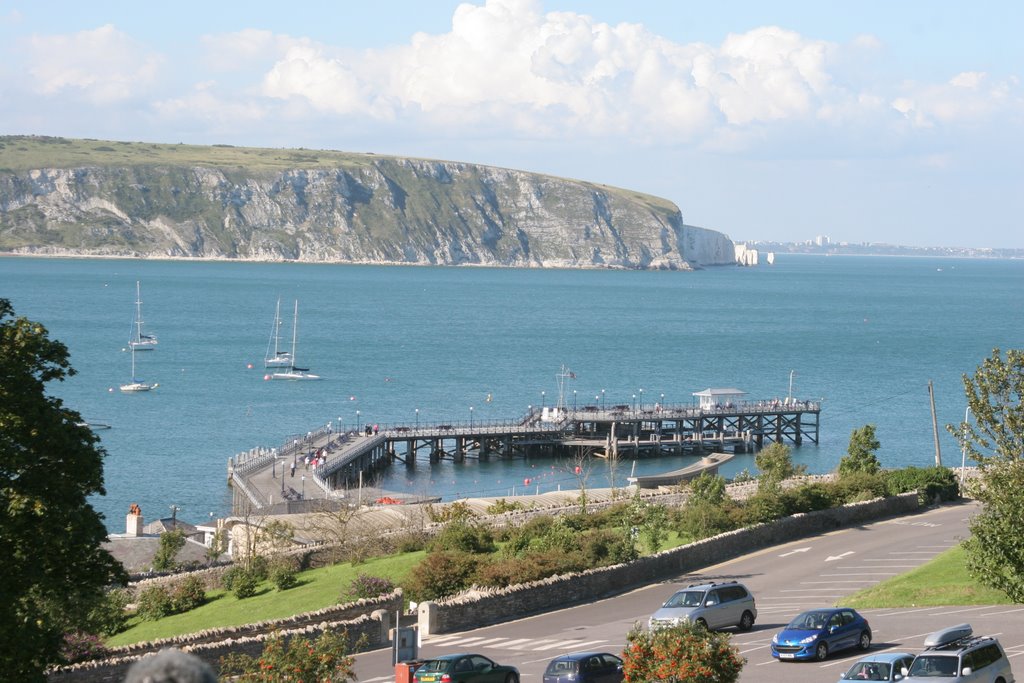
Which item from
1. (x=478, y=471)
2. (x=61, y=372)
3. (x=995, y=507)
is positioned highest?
(x=61, y=372)

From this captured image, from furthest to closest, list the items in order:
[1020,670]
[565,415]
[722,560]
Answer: [565,415] → [722,560] → [1020,670]

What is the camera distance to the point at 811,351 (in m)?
162

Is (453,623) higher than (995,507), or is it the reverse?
(995,507)

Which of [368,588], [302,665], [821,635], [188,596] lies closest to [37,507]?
[302,665]

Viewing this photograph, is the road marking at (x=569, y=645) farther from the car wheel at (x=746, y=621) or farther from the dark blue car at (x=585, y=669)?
the dark blue car at (x=585, y=669)

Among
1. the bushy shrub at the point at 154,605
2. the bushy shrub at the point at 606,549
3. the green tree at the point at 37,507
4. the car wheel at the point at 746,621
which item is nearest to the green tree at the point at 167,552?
the bushy shrub at the point at 154,605

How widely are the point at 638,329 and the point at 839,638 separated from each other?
16607 centimetres

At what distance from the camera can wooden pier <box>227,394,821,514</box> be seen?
8169 centimetres

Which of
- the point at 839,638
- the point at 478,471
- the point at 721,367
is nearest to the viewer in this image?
the point at 839,638

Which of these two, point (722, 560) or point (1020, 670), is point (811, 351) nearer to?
point (722, 560)

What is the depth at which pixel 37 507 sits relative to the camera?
20797mm

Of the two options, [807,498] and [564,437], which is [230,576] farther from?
[564,437]

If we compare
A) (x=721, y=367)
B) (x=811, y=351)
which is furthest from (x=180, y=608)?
(x=811, y=351)

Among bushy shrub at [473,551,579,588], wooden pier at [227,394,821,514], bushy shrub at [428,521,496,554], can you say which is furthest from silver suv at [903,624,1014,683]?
wooden pier at [227,394,821,514]
